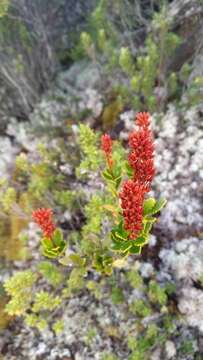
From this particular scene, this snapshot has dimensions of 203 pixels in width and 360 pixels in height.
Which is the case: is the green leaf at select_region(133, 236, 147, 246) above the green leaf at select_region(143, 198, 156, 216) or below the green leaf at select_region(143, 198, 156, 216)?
below

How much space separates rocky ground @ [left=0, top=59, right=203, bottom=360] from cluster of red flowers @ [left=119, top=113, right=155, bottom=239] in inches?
61.8

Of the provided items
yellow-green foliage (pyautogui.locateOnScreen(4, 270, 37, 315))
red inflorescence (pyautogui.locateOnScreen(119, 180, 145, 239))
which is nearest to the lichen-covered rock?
yellow-green foliage (pyautogui.locateOnScreen(4, 270, 37, 315))

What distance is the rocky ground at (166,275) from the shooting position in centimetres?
373

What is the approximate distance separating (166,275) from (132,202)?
197 cm

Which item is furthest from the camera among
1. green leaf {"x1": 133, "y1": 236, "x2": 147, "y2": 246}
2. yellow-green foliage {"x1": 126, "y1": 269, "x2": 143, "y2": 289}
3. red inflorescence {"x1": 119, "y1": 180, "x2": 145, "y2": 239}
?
yellow-green foliage {"x1": 126, "y1": 269, "x2": 143, "y2": 289}

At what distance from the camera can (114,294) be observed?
3.85 m

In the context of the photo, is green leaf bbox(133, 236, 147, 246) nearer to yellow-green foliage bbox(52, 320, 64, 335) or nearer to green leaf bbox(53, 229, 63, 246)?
green leaf bbox(53, 229, 63, 246)

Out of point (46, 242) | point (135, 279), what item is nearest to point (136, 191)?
point (46, 242)

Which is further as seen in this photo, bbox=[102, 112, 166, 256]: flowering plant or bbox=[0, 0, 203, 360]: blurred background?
bbox=[0, 0, 203, 360]: blurred background

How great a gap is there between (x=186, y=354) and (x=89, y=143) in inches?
81.3

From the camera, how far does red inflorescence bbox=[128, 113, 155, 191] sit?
238 centimetres

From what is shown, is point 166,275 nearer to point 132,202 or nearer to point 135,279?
point 135,279

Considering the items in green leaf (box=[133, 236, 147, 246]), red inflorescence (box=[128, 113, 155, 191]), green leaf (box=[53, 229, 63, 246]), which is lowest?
green leaf (box=[133, 236, 147, 246])

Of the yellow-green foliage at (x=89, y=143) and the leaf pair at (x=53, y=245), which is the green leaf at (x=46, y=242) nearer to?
the leaf pair at (x=53, y=245)
